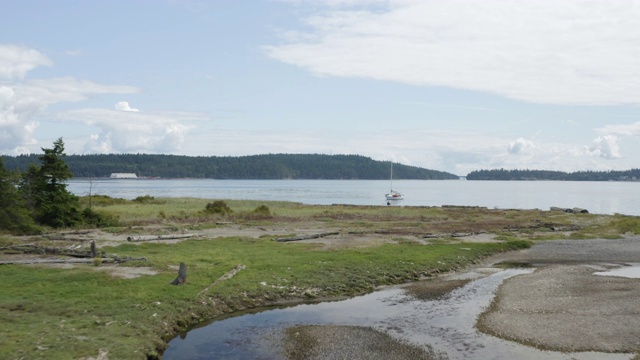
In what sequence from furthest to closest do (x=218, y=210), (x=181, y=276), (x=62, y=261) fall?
(x=218, y=210) < (x=62, y=261) < (x=181, y=276)

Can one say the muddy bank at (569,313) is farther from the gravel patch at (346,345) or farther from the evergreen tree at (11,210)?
the evergreen tree at (11,210)

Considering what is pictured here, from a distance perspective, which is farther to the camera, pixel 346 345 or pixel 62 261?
pixel 62 261

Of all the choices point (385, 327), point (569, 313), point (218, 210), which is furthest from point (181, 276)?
point (218, 210)

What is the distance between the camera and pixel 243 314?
85.1 ft

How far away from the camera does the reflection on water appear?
65.6 feet

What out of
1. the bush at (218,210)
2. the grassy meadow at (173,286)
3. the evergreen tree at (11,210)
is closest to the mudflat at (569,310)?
the grassy meadow at (173,286)

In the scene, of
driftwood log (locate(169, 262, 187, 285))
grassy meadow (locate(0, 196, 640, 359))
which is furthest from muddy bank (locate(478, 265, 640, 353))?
driftwood log (locate(169, 262, 187, 285))

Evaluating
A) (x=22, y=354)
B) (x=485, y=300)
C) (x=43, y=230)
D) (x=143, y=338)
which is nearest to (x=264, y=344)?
(x=143, y=338)

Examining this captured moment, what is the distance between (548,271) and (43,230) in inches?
1830

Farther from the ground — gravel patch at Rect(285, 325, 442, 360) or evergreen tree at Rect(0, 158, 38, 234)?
evergreen tree at Rect(0, 158, 38, 234)

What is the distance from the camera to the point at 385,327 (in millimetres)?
23484

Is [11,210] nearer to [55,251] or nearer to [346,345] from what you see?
[55,251]

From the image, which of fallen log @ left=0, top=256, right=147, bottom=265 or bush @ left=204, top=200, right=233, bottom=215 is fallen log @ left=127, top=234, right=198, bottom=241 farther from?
bush @ left=204, top=200, right=233, bottom=215

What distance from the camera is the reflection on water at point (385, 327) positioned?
1998 centimetres
